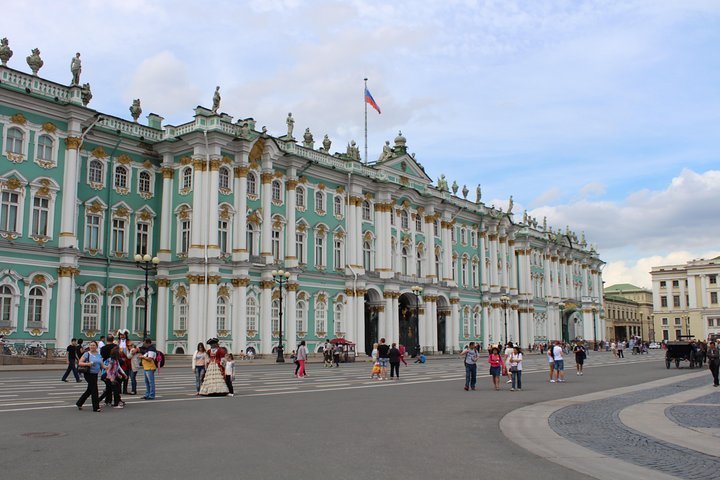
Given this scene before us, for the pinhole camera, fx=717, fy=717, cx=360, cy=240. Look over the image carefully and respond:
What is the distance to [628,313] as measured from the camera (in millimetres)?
160000

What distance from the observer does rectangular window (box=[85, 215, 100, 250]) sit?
4622cm

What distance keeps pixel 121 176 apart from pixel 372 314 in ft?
84.6

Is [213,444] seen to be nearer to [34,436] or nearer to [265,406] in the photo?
[34,436]

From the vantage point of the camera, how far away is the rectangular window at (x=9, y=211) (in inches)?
1613

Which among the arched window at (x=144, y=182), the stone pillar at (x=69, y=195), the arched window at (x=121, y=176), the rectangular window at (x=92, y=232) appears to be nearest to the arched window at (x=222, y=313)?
the rectangular window at (x=92, y=232)

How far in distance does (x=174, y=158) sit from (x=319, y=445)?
4203cm

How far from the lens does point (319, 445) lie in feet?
40.5

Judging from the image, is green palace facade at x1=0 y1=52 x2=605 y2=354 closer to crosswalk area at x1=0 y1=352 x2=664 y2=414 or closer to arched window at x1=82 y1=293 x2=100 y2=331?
arched window at x1=82 y1=293 x2=100 y2=331

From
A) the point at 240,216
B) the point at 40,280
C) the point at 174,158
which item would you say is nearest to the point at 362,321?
the point at 240,216

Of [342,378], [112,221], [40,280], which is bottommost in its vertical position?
[342,378]

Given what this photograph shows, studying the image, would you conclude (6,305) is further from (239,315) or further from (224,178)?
(224,178)

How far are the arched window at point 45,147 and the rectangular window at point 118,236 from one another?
6.72m

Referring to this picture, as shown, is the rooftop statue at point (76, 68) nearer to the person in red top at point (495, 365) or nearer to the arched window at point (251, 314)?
the arched window at point (251, 314)

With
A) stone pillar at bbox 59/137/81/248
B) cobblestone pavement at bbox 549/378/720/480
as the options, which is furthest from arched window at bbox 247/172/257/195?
cobblestone pavement at bbox 549/378/720/480
